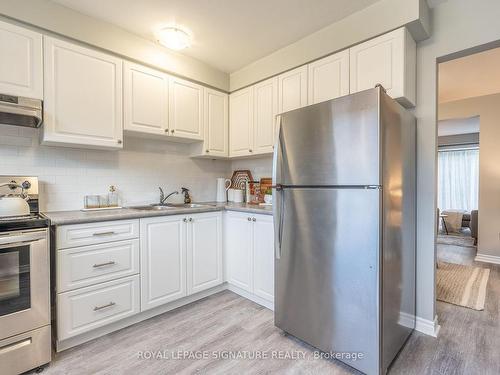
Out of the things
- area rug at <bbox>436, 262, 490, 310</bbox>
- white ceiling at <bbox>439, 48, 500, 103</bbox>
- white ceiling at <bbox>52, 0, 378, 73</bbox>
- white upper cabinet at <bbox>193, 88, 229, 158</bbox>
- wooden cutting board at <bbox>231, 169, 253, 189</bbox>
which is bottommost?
area rug at <bbox>436, 262, 490, 310</bbox>

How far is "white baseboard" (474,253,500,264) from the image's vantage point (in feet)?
12.3

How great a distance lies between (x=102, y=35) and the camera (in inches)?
84.7

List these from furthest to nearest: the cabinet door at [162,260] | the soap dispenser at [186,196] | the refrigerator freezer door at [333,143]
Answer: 1. the soap dispenser at [186,196]
2. the cabinet door at [162,260]
3. the refrigerator freezer door at [333,143]

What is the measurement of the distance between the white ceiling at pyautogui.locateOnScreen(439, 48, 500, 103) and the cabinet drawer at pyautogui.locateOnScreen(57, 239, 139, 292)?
363 cm

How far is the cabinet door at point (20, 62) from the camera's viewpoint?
174 centimetres

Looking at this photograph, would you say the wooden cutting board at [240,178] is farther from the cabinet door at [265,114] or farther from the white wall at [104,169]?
the cabinet door at [265,114]

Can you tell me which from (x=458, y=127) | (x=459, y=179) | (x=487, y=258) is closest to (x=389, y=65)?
(x=487, y=258)

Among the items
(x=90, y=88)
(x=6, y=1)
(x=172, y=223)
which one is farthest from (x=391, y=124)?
(x=6, y=1)

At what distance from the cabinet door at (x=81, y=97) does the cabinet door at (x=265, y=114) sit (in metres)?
1.33

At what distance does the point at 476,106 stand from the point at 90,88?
5002mm

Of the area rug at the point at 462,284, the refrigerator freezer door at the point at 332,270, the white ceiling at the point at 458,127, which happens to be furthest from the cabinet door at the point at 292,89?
the white ceiling at the point at 458,127

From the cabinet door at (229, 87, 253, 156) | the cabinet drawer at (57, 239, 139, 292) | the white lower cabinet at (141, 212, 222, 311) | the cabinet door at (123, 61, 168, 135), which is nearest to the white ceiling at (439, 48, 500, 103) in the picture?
the cabinet door at (229, 87, 253, 156)

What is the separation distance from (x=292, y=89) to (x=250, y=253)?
5.30 ft

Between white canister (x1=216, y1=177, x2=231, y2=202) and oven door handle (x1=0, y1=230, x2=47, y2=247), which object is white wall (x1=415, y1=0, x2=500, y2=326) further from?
oven door handle (x1=0, y1=230, x2=47, y2=247)
